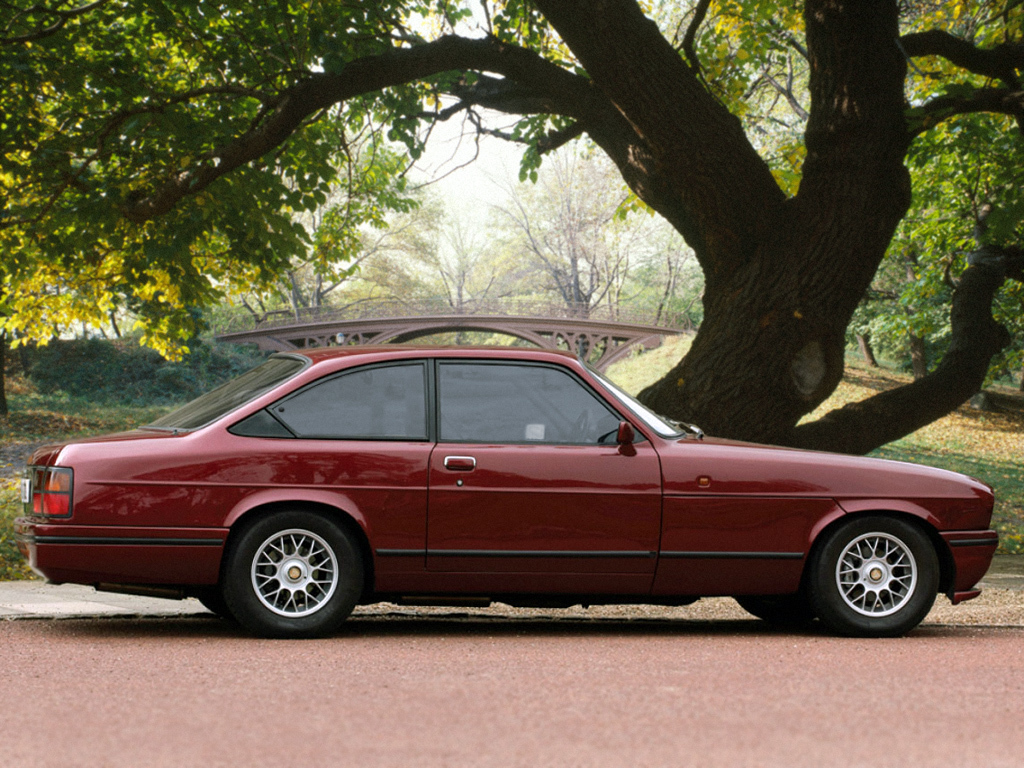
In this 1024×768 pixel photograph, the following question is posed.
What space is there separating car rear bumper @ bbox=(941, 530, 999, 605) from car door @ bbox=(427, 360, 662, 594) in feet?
5.66

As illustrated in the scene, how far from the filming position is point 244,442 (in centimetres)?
593

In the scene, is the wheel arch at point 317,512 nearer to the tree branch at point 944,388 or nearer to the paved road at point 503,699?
the paved road at point 503,699

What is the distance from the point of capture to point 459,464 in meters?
6.02

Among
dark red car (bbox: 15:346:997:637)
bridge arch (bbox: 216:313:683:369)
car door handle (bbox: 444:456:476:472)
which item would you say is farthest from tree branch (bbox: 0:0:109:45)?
bridge arch (bbox: 216:313:683:369)

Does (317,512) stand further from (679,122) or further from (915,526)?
(679,122)

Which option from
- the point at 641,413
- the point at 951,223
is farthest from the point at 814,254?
the point at 951,223

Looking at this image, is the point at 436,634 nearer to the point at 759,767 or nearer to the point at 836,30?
the point at 759,767

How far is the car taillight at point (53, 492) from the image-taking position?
5.73 meters

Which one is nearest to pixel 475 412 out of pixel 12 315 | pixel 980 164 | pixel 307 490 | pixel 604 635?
pixel 307 490

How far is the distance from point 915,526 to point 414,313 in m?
48.0

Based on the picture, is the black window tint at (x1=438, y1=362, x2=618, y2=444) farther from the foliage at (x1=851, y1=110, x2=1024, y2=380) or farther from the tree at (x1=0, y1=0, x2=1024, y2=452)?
the foliage at (x1=851, y1=110, x2=1024, y2=380)

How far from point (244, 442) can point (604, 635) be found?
89.0 inches

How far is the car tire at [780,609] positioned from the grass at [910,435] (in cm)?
1589

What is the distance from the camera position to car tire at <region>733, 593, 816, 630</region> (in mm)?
6532
